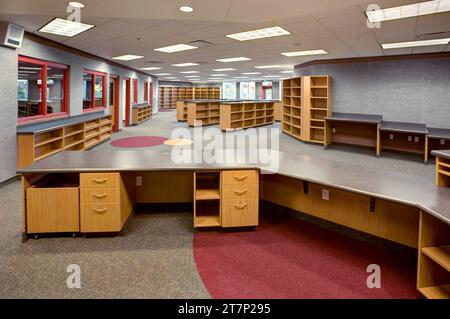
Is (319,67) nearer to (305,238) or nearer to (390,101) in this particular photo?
(390,101)

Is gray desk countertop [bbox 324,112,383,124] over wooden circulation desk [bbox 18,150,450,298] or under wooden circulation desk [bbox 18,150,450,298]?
over

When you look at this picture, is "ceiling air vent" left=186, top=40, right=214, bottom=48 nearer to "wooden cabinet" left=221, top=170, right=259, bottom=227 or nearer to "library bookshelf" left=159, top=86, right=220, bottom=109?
"wooden cabinet" left=221, top=170, right=259, bottom=227

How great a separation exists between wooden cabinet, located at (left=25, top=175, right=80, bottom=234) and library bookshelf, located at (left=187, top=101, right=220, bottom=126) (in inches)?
454

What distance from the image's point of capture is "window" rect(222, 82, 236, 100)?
2596 centimetres

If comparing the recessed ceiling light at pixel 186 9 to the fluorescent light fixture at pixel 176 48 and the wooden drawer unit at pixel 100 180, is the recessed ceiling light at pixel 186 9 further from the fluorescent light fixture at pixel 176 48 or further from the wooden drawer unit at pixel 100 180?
the fluorescent light fixture at pixel 176 48

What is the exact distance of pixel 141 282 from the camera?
2525 millimetres

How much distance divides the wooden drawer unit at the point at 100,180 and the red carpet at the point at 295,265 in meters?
1.08

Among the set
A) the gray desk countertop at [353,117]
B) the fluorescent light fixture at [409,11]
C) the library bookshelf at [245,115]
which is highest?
the fluorescent light fixture at [409,11]

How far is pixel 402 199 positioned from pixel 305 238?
133 cm

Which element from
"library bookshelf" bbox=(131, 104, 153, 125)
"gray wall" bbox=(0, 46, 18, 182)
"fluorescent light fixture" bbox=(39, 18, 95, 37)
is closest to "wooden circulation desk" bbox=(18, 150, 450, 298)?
"gray wall" bbox=(0, 46, 18, 182)

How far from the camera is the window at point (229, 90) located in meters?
26.0

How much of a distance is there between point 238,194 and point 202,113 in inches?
480

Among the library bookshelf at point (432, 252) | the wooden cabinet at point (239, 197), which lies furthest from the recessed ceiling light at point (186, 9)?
the library bookshelf at point (432, 252)
